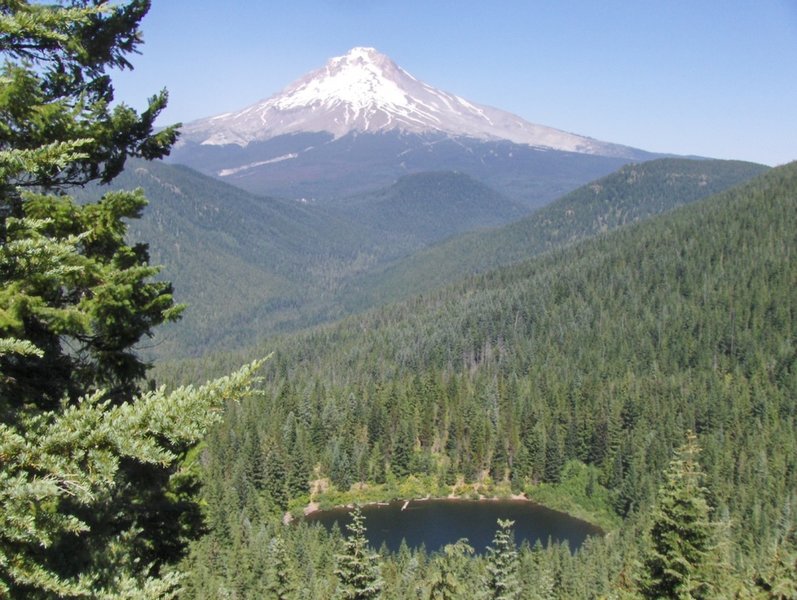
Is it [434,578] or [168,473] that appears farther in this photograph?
[434,578]

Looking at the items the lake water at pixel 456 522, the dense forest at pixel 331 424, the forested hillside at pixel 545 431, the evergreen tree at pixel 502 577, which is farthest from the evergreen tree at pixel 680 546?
the lake water at pixel 456 522

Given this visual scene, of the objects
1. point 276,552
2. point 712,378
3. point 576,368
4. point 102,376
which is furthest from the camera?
point 576,368

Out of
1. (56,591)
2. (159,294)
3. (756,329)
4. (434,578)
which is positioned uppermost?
(159,294)

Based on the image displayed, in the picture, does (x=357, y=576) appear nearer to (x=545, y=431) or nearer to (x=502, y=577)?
(x=502, y=577)

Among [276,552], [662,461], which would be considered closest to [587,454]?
[662,461]

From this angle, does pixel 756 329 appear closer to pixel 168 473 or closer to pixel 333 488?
pixel 333 488

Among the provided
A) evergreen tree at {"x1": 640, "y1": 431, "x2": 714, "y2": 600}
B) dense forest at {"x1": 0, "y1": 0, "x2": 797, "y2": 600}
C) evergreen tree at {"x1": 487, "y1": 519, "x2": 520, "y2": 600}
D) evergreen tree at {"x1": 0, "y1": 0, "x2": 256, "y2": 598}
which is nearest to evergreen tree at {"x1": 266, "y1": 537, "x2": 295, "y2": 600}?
dense forest at {"x1": 0, "y1": 0, "x2": 797, "y2": 600}

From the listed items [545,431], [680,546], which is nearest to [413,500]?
[545,431]
